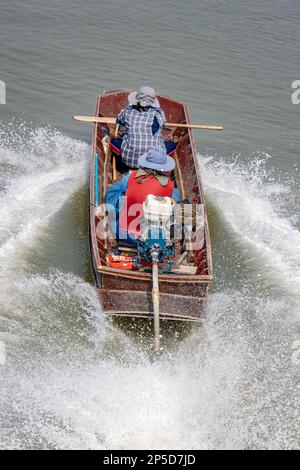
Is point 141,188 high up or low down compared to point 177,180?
up

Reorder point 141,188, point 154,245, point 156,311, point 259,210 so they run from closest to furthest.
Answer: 1. point 156,311
2. point 154,245
3. point 141,188
4. point 259,210

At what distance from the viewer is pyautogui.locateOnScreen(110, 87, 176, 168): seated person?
32.6 ft

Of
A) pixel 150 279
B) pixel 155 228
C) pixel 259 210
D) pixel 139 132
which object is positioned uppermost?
pixel 139 132

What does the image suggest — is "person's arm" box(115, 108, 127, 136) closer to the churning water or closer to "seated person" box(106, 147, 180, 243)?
the churning water

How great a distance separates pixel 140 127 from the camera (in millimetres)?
9977

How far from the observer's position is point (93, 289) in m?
A: 8.68

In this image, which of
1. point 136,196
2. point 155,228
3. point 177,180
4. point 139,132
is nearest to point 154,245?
point 155,228

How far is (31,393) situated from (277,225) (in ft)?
19.7

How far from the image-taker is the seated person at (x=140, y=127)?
9.95m

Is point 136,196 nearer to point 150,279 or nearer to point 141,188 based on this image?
point 141,188

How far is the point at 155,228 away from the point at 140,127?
9.39 feet

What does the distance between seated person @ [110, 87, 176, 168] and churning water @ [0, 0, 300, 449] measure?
1.55m

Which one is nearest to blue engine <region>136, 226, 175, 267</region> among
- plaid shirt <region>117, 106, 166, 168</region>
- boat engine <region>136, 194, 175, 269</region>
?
boat engine <region>136, 194, 175, 269</region>

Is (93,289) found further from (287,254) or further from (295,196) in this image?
(295,196)
